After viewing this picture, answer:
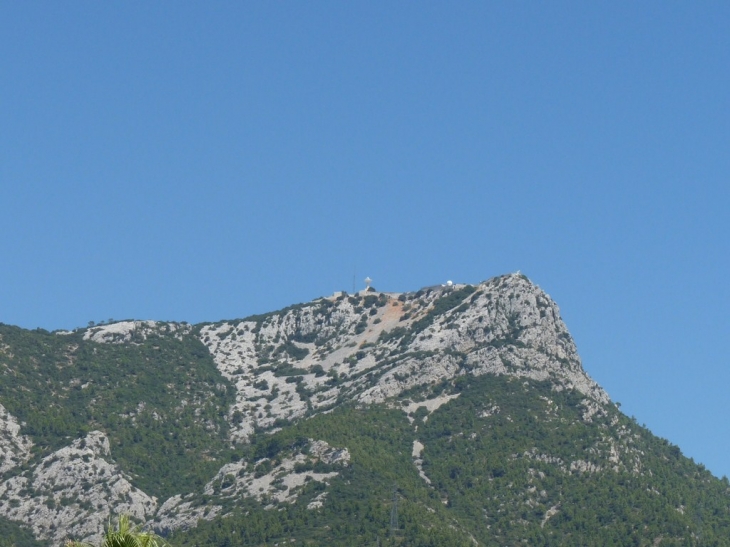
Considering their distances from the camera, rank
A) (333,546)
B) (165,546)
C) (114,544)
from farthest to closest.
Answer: (333,546)
(165,546)
(114,544)

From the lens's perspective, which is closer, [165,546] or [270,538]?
[165,546]

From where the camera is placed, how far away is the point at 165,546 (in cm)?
6469

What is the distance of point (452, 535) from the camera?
651 feet

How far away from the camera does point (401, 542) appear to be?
643ft

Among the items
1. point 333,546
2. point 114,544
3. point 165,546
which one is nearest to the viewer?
point 114,544

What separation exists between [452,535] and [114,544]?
143046 millimetres

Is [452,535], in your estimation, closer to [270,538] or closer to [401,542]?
[401,542]

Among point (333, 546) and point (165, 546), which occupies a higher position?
point (333, 546)

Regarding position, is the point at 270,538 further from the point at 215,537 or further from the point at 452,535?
the point at 452,535

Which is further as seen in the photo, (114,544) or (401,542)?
(401,542)

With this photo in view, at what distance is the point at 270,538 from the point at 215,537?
722cm

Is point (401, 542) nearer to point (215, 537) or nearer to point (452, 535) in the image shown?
point (452, 535)

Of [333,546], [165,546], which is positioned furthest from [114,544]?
[333,546]

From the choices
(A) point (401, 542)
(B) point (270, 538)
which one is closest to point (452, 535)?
(A) point (401, 542)
